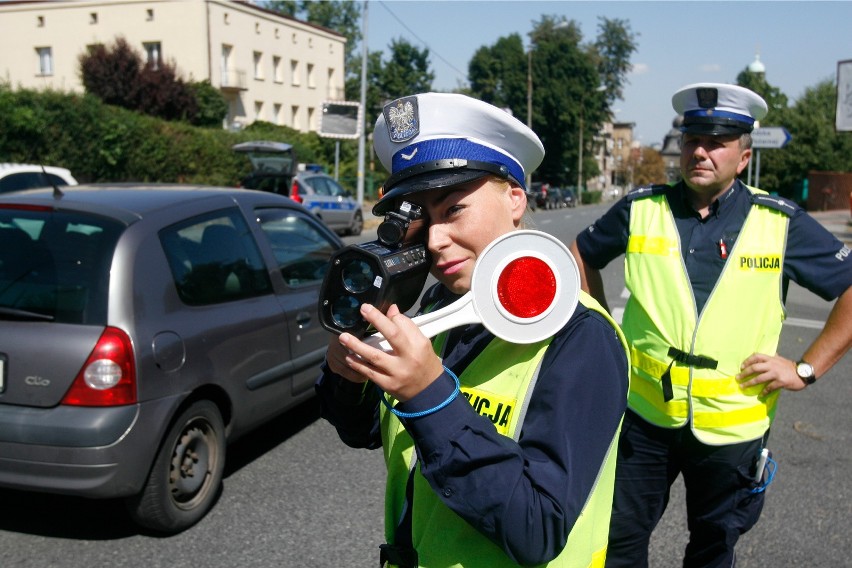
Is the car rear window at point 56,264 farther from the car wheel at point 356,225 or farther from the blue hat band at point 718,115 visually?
the car wheel at point 356,225

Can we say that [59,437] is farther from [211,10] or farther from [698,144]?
[211,10]

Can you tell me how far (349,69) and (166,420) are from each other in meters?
78.7

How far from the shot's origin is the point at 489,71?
233ft

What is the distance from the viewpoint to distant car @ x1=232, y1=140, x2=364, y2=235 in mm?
18422

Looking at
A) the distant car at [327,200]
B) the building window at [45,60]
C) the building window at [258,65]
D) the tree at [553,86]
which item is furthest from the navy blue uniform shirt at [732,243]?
the tree at [553,86]

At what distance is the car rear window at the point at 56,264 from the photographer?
374 centimetres

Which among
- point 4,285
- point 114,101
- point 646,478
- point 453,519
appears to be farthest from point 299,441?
point 114,101

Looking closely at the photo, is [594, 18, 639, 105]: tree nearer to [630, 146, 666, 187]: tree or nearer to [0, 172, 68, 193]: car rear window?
[630, 146, 666, 187]: tree

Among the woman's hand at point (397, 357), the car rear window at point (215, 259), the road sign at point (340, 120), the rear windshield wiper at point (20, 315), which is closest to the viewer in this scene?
the woman's hand at point (397, 357)

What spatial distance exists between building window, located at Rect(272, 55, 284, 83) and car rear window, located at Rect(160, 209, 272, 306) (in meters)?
49.6

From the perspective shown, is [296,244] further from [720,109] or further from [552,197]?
[552,197]

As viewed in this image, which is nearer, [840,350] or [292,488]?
[840,350]

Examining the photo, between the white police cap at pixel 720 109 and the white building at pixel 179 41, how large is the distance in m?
43.3

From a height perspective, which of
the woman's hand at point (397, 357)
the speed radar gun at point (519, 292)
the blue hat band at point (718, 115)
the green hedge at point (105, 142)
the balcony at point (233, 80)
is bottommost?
the woman's hand at point (397, 357)
